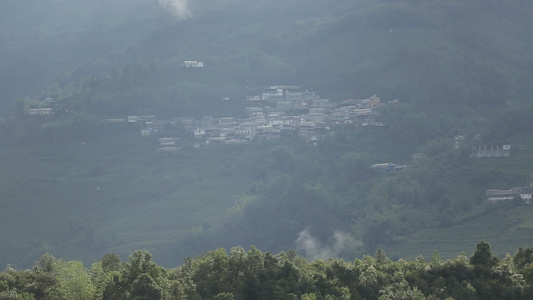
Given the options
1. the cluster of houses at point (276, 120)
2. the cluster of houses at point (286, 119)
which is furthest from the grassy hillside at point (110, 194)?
the cluster of houses at point (286, 119)

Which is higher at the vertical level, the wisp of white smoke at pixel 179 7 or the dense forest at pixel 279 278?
the wisp of white smoke at pixel 179 7

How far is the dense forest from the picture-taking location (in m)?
21.1

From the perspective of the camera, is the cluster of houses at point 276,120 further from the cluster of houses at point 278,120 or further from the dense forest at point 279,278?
the dense forest at point 279,278

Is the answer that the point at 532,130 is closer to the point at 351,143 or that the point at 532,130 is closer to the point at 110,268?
the point at 351,143

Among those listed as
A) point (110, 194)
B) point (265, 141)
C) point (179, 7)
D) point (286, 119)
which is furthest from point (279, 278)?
point (179, 7)

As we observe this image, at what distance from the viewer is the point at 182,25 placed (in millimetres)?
82875

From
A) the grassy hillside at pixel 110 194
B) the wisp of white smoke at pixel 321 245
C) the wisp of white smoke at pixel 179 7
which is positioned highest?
the wisp of white smoke at pixel 179 7

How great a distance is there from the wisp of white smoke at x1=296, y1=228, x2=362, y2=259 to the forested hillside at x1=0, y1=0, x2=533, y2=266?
129 millimetres

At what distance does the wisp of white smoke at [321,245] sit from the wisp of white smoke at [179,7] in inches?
1601

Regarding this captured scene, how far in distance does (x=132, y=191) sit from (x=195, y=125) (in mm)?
12844

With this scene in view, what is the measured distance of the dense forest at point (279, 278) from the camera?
69.4 feet

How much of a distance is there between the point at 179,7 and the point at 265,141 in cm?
3049

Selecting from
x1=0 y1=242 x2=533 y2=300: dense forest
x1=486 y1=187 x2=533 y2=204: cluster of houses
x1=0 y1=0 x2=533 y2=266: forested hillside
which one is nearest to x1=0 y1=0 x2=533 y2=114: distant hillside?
x1=0 y1=0 x2=533 y2=266: forested hillside

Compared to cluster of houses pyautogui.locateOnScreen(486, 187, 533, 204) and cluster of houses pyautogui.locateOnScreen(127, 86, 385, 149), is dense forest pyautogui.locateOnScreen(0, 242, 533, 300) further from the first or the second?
cluster of houses pyautogui.locateOnScreen(127, 86, 385, 149)
